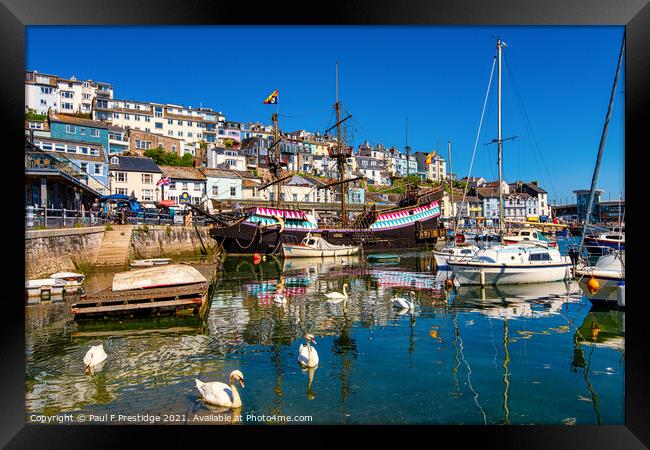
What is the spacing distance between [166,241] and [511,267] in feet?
70.7

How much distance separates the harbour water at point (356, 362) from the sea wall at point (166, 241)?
12763mm

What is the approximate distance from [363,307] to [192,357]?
260 inches

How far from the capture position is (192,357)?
344 inches

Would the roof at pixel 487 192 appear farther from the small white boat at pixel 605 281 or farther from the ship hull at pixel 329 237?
the small white boat at pixel 605 281

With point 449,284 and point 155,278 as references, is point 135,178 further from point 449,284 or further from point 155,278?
point 449,284

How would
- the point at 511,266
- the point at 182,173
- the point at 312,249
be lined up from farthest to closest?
1. the point at 182,173
2. the point at 312,249
3. the point at 511,266

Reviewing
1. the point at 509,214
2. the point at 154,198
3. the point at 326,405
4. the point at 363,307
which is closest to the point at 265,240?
the point at 154,198

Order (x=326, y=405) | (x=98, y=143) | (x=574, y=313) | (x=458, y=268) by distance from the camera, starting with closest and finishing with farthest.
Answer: (x=326, y=405) → (x=574, y=313) → (x=458, y=268) → (x=98, y=143)

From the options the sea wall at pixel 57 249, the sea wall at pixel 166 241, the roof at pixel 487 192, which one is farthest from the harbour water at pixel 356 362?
the roof at pixel 487 192

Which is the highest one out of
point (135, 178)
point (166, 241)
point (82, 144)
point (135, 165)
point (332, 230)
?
point (82, 144)

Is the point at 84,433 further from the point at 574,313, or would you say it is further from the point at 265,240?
the point at 265,240

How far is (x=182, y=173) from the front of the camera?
52.0 meters
